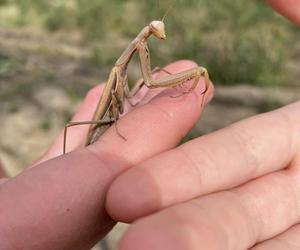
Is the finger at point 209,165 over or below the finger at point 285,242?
over

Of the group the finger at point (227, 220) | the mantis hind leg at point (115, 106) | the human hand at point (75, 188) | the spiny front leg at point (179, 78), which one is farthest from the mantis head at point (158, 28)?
the finger at point (227, 220)

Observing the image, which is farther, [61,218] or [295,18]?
[295,18]

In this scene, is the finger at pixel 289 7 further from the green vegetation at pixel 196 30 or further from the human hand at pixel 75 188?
the green vegetation at pixel 196 30

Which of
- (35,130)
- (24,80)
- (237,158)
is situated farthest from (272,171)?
(24,80)

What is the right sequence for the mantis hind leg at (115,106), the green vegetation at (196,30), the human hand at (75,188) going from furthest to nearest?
the green vegetation at (196,30) < the mantis hind leg at (115,106) < the human hand at (75,188)

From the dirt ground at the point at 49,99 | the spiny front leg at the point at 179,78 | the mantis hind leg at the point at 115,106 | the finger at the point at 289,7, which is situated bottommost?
the dirt ground at the point at 49,99

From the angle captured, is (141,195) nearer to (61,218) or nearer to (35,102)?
(61,218)

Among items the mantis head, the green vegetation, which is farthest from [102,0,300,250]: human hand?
the green vegetation
